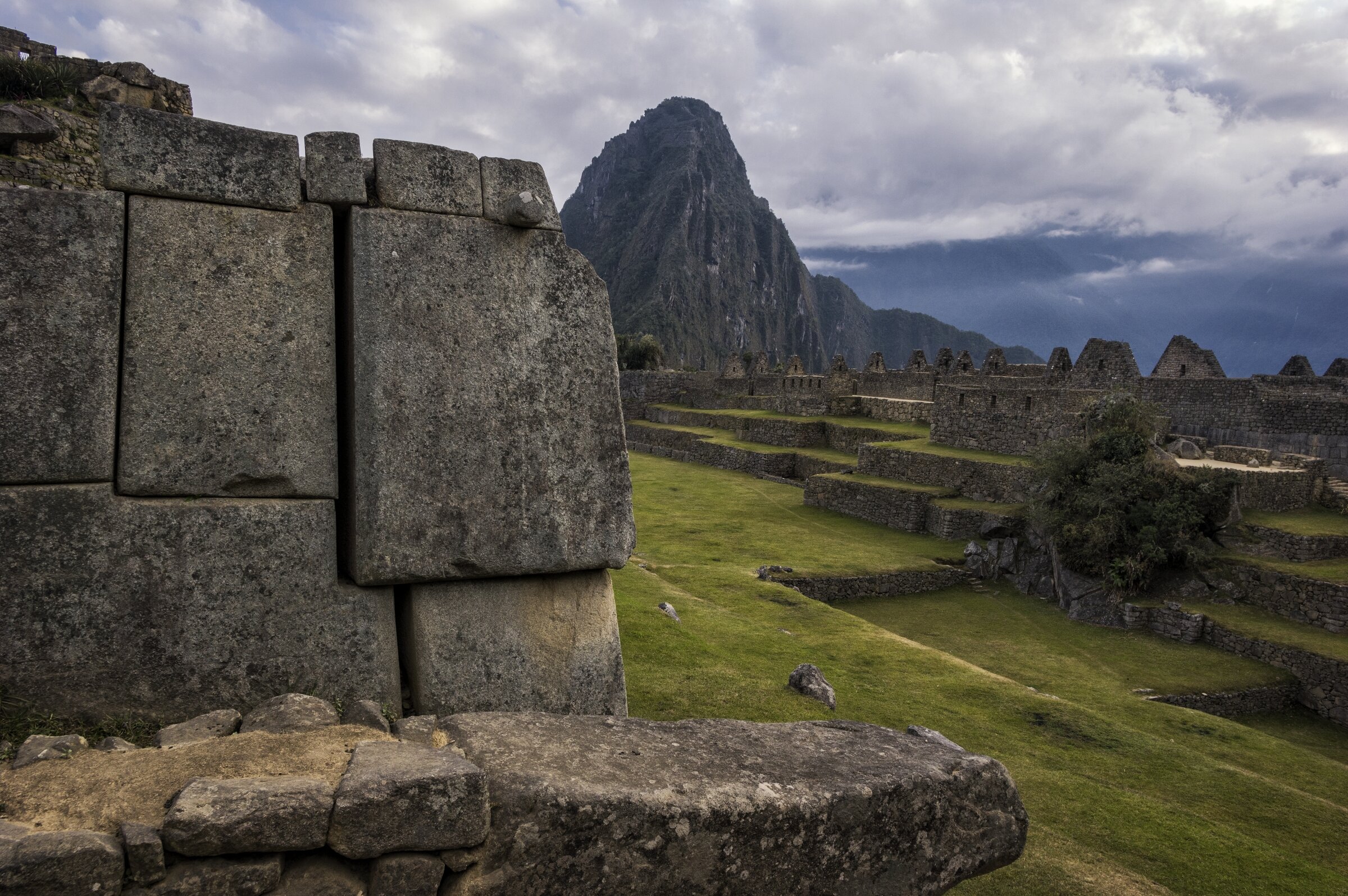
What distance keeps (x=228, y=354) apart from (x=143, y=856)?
1.82 metres

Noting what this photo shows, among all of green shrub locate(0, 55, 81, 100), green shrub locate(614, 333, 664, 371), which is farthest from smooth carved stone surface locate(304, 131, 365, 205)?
green shrub locate(614, 333, 664, 371)

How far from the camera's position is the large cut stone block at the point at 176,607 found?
2910 millimetres

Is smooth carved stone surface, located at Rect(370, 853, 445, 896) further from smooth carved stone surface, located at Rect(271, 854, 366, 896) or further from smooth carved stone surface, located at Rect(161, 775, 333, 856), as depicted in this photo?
→ smooth carved stone surface, located at Rect(161, 775, 333, 856)

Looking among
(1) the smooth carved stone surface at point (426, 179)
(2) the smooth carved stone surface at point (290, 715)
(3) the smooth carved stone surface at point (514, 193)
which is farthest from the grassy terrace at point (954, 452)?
(2) the smooth carved stone surface at point (290, 715)

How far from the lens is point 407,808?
96.0 inches

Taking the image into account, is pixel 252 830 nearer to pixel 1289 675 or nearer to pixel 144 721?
pixel 144 721

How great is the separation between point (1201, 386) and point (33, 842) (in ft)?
91.2

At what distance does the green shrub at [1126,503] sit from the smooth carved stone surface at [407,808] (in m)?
16.4

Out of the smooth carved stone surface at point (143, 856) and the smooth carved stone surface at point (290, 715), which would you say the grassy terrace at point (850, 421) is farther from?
the smooth carved stone surface at point (143, 856)

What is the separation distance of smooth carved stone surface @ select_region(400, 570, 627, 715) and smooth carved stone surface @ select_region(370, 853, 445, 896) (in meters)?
0.97

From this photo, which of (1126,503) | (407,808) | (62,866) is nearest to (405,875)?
(407,808)

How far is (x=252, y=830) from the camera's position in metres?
2.28

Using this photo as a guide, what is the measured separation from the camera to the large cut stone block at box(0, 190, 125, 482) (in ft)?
9.35

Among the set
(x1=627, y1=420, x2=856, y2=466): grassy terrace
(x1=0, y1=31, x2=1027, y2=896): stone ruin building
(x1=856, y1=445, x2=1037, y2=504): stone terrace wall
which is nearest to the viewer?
(x1=0, y1=31, x2=1027, y2=896): stone ruin building
